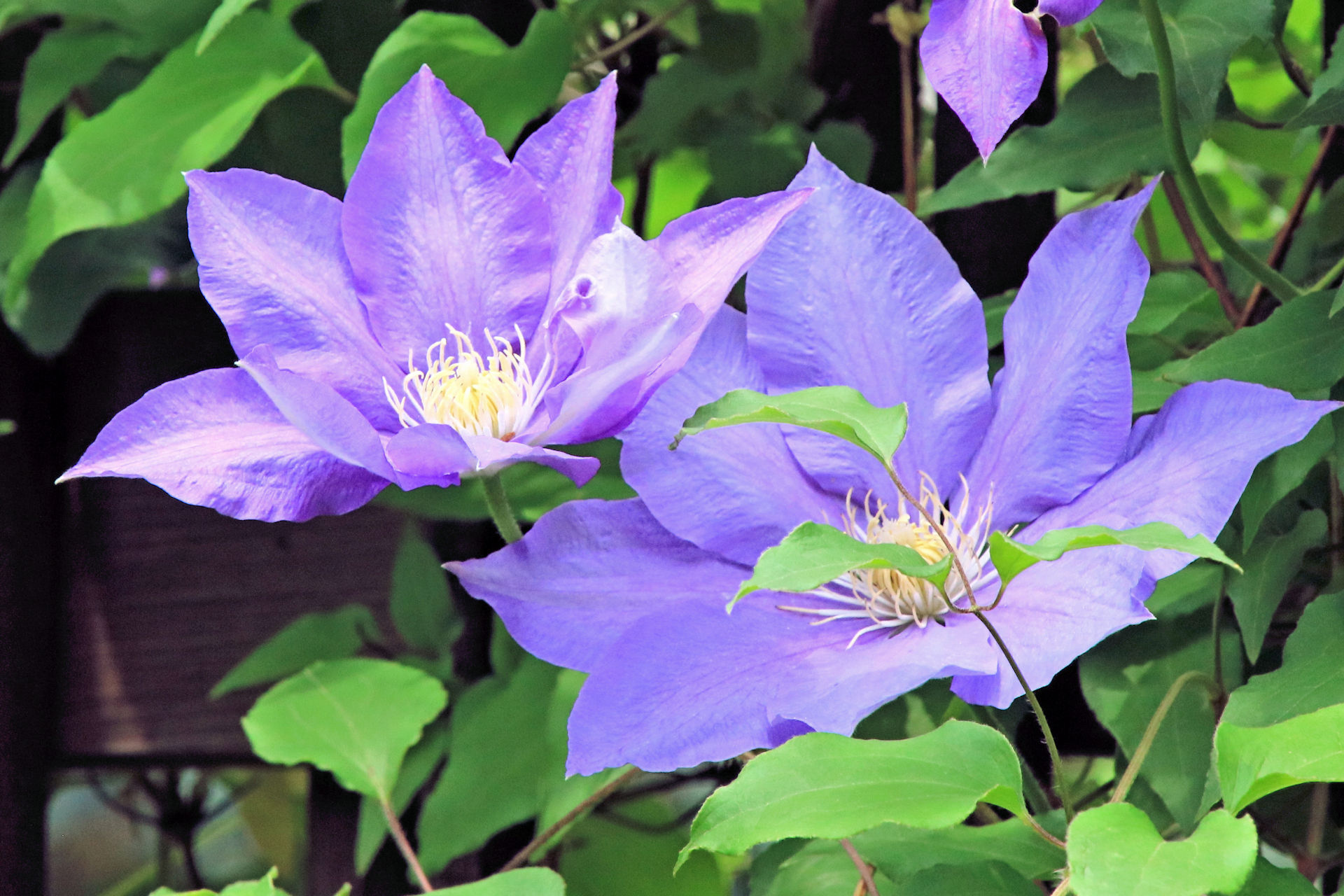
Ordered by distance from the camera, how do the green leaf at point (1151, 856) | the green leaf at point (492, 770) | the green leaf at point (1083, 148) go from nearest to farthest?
the green leaf at point (1151, 856) → the green leaf at point (1083, 148) → the green leaf at point (492, 770)

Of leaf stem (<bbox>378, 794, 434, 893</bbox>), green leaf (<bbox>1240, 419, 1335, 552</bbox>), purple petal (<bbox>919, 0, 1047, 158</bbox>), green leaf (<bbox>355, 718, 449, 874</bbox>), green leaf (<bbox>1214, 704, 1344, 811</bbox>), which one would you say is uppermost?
purple petal (<bbox>919, 0, 1047, 158</bbox>)

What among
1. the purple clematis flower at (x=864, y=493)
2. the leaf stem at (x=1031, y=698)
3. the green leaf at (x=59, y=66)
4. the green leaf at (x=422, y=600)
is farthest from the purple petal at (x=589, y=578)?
the green leaf at (x=59, y=66)

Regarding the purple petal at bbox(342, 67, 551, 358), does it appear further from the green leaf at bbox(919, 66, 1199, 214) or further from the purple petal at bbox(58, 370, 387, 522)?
the green leaf at bbox(919, 66, 1199, 214)

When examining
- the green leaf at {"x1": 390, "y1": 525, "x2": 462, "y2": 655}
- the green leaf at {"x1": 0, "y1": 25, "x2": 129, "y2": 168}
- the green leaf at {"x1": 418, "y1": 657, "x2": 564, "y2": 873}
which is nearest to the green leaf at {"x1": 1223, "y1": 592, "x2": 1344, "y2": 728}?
the green leaf at {"x1": 418, "y1": 657, "x2": 564, "y2": 873}

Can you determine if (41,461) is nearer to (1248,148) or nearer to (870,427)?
(870,427)

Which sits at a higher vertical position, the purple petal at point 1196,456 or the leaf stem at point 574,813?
the purple petal at point 1196,456

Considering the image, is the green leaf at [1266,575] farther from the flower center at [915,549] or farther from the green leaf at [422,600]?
the green leaf at [422,600]

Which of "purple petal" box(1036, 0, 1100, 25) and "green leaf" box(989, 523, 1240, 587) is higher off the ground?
"purple petal" box(1036, 0, 1100, 25)
